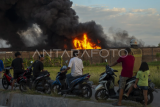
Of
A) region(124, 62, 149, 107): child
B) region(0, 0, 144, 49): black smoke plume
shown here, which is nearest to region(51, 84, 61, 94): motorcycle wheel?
region(124, 62, 149, 107): child

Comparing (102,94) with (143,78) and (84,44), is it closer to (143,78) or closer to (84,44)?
(143,78)

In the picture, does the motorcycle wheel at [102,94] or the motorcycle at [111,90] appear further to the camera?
the motorcycle wheel at [102,94]

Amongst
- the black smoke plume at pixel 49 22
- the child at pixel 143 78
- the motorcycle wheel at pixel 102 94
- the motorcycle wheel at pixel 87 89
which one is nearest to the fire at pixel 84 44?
the black smoke plume at pixel 49 22

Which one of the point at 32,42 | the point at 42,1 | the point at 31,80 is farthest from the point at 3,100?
the point at 32,42

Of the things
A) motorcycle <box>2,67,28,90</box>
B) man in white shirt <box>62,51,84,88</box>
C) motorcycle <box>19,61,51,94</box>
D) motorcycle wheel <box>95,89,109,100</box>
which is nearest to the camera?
motorcycle wheel <box>95,89,109,100</box>

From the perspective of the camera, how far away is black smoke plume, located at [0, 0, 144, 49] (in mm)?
41875

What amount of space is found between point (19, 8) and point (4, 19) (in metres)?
3.67

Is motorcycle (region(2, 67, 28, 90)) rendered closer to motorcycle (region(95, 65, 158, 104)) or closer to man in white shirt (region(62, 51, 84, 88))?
man in white shirt (region(62, 51, 84, 88))

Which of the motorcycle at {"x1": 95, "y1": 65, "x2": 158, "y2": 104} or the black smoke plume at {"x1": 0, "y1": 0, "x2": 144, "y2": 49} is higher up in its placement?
the black smoke plume at {"x1": 0, "y1": 0, "x2": 144, "y2": 49}

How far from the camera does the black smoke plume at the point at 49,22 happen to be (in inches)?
1649

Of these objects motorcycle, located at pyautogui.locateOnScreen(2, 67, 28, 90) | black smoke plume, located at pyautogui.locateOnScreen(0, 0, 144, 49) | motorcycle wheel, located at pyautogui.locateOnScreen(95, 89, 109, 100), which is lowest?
motorcycle wheel, located at pyautogui.locateOnScreen(95, 89, 109, 100)

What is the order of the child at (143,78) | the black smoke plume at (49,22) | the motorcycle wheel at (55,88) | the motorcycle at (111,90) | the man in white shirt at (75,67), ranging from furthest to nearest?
1. the black smoke plume at (49,22)
2. the motorcycle wheel at (55,88)
3. the man in white shirt at (75,67)
4. the motorcycle at (111,90)
5. the child at (143,78)

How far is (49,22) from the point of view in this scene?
41.7 metres

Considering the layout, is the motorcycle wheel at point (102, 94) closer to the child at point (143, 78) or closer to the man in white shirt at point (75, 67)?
the man in white shirt at point (75, 67)
